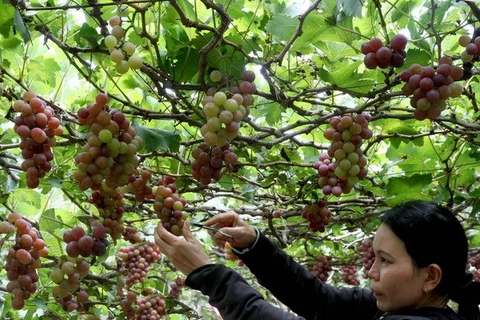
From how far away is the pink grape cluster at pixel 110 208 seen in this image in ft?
7.28

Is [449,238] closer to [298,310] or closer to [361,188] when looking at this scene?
[298,310]

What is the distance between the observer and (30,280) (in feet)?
7.11

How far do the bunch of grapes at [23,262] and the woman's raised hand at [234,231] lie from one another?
60 cm

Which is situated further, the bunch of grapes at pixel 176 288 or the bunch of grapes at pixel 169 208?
the bunch of grapes at pixel 176 288

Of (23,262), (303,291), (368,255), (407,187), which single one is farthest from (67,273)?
(368,255)

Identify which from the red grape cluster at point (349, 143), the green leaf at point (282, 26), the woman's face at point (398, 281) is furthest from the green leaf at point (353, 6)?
the woman's face at point (398, 281)

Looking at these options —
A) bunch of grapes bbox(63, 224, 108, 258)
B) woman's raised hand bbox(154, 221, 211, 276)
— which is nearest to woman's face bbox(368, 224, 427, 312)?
woman's raised hand bbox(154, 221, 211, 276)

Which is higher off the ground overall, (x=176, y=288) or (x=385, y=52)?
(x=385, y=52)

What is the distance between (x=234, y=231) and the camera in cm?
199

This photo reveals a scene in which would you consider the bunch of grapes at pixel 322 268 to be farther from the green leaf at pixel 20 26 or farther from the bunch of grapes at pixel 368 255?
the green leaf at pixel 20 26

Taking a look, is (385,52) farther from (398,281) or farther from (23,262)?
(23,262)

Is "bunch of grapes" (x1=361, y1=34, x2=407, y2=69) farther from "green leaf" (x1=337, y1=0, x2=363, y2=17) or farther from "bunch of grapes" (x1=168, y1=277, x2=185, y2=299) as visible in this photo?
"bunch of grapes" (x1=168, y1=277, x2=185, y2=299)

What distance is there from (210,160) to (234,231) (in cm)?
23

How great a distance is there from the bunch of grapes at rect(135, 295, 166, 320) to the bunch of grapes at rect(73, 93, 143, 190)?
221 centimetres
